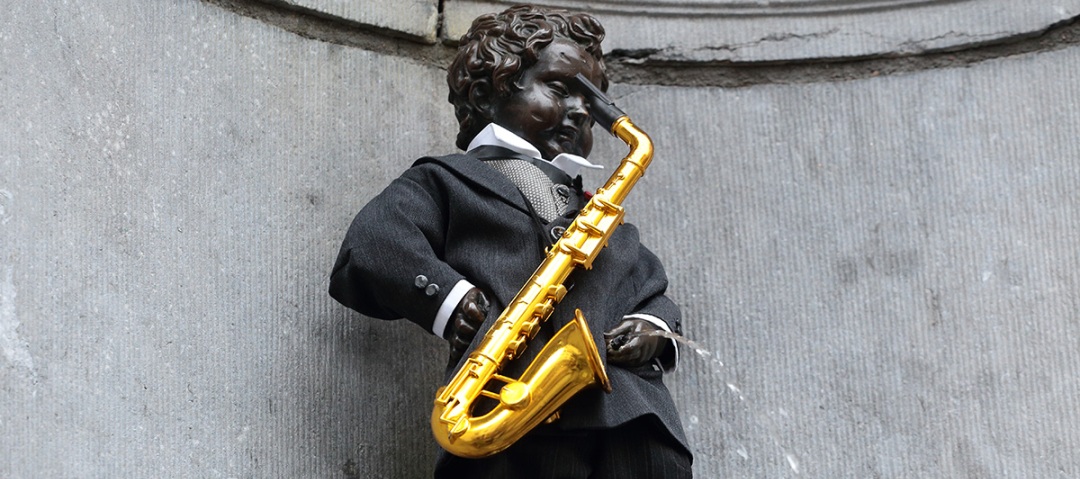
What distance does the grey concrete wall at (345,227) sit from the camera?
Result: 2764mm

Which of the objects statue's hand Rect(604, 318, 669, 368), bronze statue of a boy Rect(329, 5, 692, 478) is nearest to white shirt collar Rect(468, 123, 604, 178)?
bronze statue of a boy Rect(329, 5, 692, 478)

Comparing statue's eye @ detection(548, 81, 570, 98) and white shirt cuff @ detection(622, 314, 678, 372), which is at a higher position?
statue's eye @ detection(548, 81, 570, 98)

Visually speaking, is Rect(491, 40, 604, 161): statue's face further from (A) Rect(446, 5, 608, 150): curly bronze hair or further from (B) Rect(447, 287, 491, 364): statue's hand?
(B) Rect(447, 287, 491, 364): statue's hand

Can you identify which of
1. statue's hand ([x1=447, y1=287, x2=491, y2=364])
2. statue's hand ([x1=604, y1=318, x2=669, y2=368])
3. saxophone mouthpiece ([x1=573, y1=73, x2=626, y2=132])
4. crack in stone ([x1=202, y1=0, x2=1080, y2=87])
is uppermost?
saxophone mouthpiece ([x1=573, y1=73, x2=626, y2=132])

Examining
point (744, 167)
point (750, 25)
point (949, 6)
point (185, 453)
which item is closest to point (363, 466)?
point (185, 453)

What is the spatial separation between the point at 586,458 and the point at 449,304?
0.35 m

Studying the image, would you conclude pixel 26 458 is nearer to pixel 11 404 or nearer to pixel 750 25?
pixel 11 404

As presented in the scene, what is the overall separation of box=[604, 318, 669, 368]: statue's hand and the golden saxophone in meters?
0.12

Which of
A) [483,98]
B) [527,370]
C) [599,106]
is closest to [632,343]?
[527,370]

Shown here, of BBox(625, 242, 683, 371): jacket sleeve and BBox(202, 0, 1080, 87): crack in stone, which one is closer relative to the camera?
BBox(625, 242, 683, 371): jacket sleeve

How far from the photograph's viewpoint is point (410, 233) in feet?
9.00

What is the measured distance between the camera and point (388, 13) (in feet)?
11.3

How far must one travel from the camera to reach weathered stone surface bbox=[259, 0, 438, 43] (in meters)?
3.33

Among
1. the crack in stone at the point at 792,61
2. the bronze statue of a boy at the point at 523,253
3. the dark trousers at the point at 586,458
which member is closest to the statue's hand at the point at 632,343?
the bronze statue of a boy at the point at 523,253
